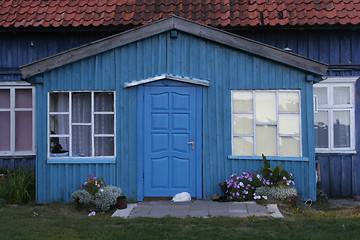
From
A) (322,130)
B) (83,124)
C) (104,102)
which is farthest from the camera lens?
(322,130)

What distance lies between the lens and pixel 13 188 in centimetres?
980

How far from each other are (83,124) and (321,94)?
558cm

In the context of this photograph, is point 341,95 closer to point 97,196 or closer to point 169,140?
point 169,140

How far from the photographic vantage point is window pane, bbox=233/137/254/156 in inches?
383

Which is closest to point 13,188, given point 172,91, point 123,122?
point 123,122

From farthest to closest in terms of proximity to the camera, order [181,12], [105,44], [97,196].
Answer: [181,12] → [105,44] → [97,196]

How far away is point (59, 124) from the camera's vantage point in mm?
9922

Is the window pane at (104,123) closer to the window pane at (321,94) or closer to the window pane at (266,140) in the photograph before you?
the window pane at (266,140)

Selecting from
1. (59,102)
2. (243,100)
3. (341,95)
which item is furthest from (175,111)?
(341,95)

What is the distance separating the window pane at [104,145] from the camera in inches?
388

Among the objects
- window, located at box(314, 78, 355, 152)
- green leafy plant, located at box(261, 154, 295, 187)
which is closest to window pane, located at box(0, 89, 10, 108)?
green leafy plant, located at box(261, 154, 295, 187)

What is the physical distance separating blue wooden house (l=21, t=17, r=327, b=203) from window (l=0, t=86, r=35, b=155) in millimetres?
2009

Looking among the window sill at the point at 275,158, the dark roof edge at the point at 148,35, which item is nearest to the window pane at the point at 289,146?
the window sill at the point at 275,158

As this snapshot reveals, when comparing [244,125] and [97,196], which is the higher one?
[244,125]
